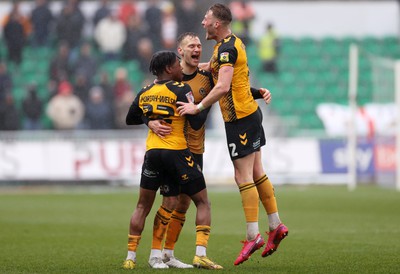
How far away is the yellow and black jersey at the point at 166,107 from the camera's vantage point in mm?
8133

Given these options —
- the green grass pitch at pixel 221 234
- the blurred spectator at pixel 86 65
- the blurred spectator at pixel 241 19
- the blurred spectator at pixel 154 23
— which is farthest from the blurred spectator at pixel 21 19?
the green grass pitch at pixel 221 234

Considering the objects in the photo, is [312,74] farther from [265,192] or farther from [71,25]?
[265,192]

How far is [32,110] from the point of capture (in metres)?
25.3

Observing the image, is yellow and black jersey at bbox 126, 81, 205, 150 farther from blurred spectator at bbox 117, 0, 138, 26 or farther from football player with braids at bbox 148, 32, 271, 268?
blurred spectator at bbox 117, 0, 138, 26

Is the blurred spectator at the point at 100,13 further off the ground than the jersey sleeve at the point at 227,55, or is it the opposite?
the blurred spectator at the point at 100,13

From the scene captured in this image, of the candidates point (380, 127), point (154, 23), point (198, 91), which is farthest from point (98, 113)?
point (198, 91)

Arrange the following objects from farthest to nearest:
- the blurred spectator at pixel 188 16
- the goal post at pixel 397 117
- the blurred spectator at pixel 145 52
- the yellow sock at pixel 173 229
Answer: the blurred spectator at pixel 145 52 → the blurred spectator at pixel 188 16 → the goal post at pixel 397 117 → the yellow sock at pixel 173 229

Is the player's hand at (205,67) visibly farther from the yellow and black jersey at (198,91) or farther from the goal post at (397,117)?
the goal post at (397,117)

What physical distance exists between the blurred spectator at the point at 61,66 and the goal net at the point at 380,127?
26.2 ft

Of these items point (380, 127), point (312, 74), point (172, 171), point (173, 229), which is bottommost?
point (380, 127)

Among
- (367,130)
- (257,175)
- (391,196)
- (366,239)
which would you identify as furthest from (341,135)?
(257,175)

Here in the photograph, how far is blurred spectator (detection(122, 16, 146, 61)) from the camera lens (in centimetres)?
2709

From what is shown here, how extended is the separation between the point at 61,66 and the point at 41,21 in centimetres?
164

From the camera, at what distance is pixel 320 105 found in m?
27.2
